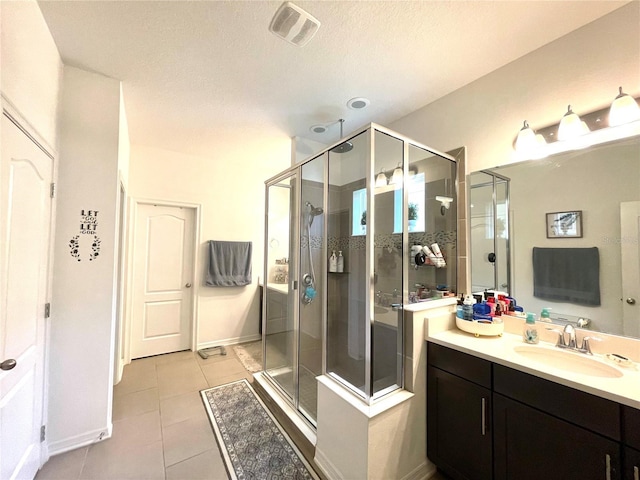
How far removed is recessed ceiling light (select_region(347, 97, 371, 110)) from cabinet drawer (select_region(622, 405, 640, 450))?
2389 mm

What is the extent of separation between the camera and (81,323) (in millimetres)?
1841

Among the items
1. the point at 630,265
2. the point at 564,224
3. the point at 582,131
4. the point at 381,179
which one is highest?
the point at 582,131

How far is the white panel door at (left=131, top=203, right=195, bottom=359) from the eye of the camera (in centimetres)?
333

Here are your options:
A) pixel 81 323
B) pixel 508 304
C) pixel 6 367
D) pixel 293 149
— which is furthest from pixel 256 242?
pixel 508 304

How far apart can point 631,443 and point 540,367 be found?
323mm

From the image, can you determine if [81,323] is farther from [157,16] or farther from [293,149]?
[293,149]

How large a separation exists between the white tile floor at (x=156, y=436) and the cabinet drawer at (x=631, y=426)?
203 centimetres

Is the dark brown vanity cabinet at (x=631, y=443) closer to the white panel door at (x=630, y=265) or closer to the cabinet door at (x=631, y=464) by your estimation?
the cabinet door at (x=631, y=464)

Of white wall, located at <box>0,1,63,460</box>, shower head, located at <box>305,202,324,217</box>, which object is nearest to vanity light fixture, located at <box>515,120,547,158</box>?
shower head, located at <box>305,202,324,217</box>

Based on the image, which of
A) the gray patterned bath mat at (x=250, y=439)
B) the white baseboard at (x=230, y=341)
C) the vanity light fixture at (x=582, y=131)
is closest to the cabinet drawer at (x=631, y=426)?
the vanity light fixture at (x=582, y=131)

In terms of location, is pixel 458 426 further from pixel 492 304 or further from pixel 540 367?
pixel 492 304

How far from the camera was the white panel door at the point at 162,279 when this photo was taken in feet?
10.9

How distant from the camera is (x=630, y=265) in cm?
135

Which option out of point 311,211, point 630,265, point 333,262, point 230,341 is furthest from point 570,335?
point 230,341
